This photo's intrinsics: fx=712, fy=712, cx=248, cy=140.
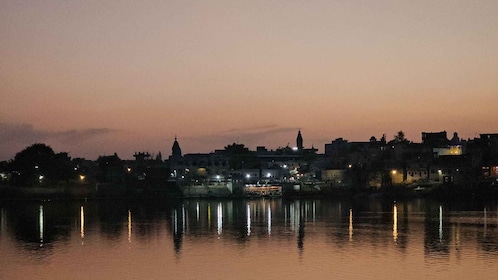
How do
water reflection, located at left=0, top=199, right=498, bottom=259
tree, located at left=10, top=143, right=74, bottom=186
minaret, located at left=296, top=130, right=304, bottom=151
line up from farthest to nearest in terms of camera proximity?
1. minaret, located at left=296, top=130, right=304, bottom=151
2. tree, located at left=10, top=143, right=74, bottom=186
3. water reflection, located at left=0, top=199, right=498, bottom=259

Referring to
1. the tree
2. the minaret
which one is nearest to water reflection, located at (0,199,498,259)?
the tree

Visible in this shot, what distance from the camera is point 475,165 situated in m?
95.4

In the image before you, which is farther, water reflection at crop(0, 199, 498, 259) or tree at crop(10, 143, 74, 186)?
tree at crop(10, 143, 74, 186)

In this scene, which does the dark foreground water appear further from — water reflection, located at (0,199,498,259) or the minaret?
the minaret

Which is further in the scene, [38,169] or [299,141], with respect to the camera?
[299,141]

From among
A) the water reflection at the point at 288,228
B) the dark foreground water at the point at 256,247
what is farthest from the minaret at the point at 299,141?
the dark foreground water at the point at 256,247

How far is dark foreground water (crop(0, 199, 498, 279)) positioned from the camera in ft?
95.3

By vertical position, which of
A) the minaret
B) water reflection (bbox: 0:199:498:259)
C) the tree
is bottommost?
water reflection (bbox: 0:199:498:259)

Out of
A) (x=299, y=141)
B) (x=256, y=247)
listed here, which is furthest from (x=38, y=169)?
(x=256, y=247)

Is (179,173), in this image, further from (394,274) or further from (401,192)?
(394,274)

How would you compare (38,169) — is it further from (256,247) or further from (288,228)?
(256,247)

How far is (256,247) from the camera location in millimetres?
37125

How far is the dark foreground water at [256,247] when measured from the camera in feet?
95.3

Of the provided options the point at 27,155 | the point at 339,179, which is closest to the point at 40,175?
the point at 27,155
